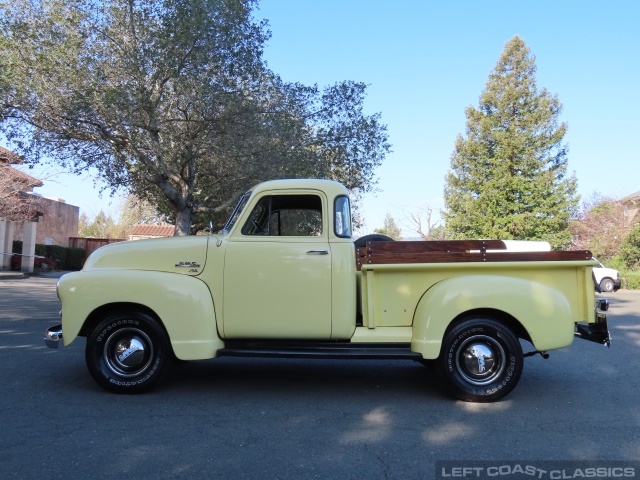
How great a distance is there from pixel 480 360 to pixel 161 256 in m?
3.35

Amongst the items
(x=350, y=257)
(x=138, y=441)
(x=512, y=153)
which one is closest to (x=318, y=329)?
(x=350, y=257)

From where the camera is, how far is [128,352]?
4.95 m

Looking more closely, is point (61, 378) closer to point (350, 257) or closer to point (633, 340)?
point (350, 257)

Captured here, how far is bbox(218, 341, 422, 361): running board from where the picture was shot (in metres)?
4.80

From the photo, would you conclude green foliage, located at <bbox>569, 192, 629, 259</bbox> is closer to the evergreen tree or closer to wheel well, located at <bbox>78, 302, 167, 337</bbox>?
the evergreen tree

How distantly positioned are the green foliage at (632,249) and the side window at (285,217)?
103 ft

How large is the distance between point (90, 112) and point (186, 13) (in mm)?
3493

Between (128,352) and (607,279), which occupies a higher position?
(607,279)

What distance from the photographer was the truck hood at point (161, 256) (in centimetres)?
504

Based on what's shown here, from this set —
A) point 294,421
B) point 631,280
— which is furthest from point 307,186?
point 631,280

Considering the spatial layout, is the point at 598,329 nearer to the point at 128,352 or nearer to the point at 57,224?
A: the point at 128,352

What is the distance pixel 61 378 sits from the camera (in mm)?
5535

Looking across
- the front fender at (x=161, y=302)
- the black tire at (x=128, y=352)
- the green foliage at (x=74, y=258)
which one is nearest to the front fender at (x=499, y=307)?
the front fender at (x=161, y=302)

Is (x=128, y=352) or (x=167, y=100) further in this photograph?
(x=167, y=100)
